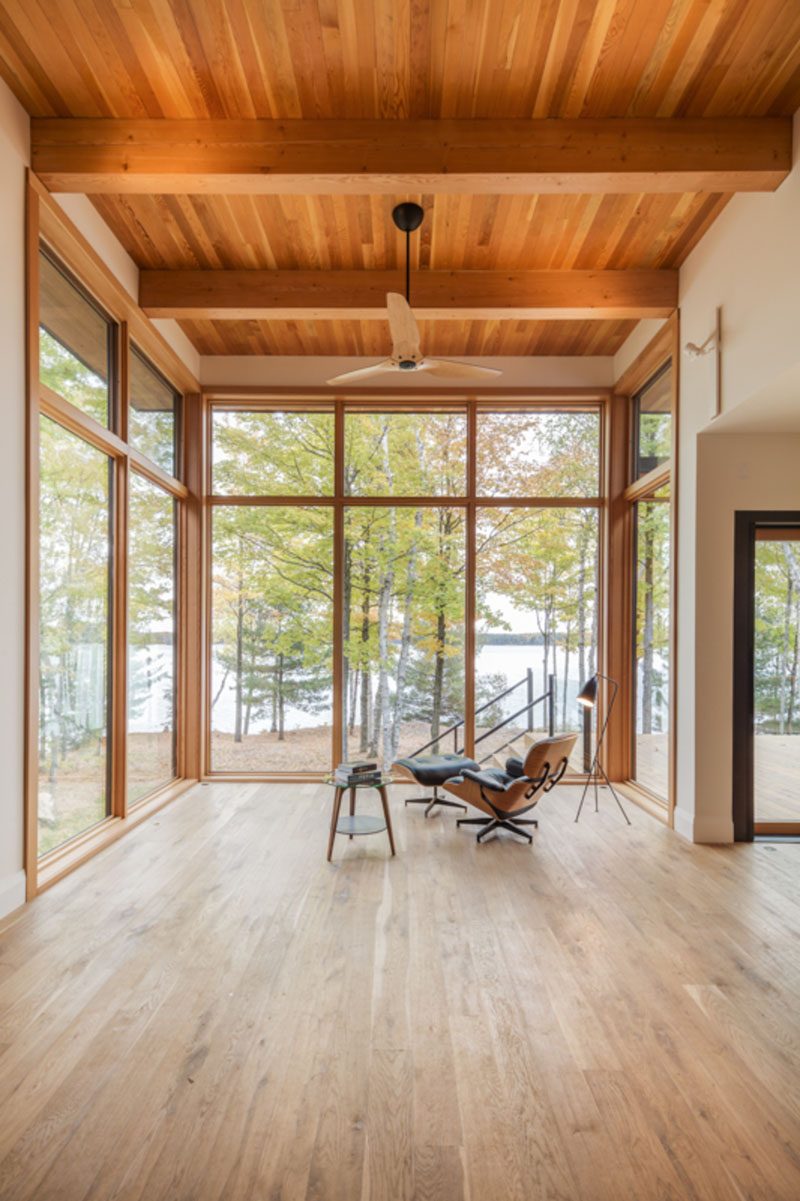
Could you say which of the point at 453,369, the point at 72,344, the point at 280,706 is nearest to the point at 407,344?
the point at 453,369

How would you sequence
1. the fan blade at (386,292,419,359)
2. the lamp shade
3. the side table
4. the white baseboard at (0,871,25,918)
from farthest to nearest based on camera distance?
1. the lamp shade
2. the side table
3. the fan blade at (386,292,419,359)
4. the white baseboard at (0,871,25,918)

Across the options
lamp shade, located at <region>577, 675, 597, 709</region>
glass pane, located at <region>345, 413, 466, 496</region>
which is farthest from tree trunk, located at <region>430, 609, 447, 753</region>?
lamp shade, located at <region>577, 675, 597, 709</region>

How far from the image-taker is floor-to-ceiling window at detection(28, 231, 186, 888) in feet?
12.4

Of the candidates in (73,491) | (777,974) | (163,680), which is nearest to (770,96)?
(777,974)

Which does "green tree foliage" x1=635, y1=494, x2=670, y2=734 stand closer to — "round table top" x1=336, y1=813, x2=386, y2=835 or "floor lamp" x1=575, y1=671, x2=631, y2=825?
"floor lamp" x1=575, y1=671, x2=631, y2=825

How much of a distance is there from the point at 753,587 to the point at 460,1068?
3.58 meters

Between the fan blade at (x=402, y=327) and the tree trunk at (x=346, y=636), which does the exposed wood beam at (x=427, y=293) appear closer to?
the fan blade at (x=402, y=327)

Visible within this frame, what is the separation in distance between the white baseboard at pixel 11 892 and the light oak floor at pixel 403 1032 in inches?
3.2

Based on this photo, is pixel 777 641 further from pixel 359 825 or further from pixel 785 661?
pixel 359 825

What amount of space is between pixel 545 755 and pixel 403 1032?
7.57ft

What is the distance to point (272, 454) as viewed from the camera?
6.31 meters

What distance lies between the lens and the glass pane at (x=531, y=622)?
6195 mm

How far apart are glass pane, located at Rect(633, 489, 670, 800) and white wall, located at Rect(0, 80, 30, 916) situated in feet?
14.0

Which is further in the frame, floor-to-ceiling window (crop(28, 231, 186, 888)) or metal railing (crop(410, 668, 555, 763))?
metal railing (crop(410, 668, 555, 763))
